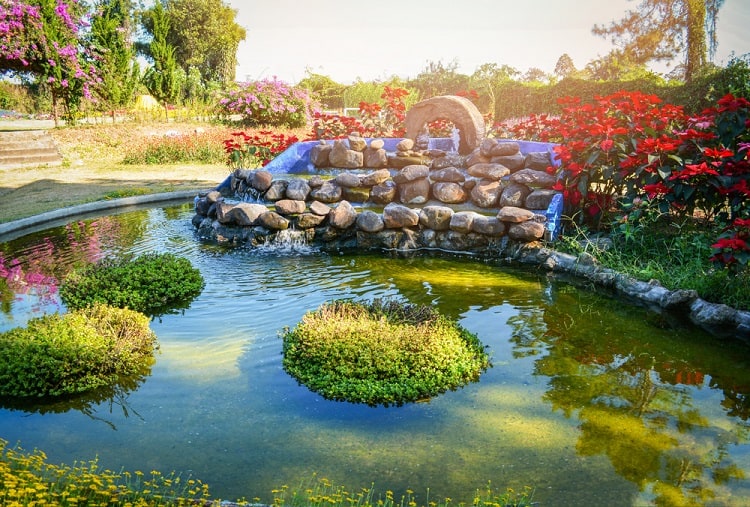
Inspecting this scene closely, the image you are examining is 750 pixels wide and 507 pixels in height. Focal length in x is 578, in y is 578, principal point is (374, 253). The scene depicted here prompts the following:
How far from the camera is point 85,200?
537 inches

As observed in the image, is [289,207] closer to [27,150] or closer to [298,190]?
[298,190]

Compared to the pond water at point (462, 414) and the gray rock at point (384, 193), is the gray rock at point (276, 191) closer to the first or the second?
the gray rock at point (384, 193)

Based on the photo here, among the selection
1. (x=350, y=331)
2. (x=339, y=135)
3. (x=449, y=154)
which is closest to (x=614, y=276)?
(x=350, y=331)

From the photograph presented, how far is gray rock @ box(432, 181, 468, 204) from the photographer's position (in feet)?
36.0

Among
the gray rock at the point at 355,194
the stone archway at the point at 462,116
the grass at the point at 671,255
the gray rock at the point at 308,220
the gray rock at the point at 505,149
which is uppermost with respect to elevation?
the stone archway at the point at 462,116

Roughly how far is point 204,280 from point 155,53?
854 inches

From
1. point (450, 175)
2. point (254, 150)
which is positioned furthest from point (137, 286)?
point (254, 150)

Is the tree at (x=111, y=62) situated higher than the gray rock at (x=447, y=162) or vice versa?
the tree at (x=111, y=62)

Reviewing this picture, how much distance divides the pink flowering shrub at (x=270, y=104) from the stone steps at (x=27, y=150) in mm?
7410

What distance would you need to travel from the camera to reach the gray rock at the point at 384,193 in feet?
37.1

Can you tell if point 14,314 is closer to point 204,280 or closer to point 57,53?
point 204,280

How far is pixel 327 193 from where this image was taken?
11.2 meters

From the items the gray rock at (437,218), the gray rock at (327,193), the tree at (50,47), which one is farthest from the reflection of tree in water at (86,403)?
the tree at (50,47)

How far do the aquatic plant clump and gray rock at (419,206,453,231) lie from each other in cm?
365
